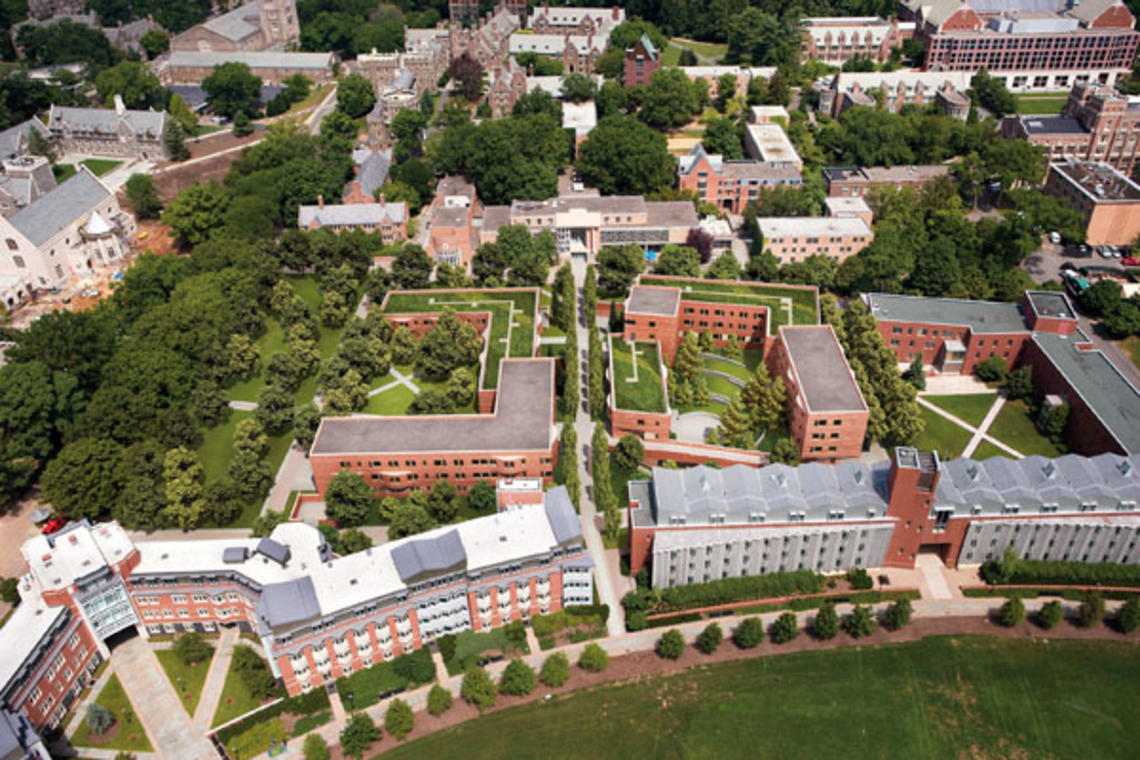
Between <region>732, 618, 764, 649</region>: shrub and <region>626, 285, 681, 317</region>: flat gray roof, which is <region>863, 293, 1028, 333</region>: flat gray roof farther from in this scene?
<region>732, 618, 764, 649</region>: shrub

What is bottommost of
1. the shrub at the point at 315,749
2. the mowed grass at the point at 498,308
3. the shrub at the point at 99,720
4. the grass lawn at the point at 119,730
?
the grass lawn at the point at 119,730

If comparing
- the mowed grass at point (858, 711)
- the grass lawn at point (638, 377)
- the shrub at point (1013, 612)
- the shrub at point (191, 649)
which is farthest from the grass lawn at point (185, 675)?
the shrub at point (1013, 612)

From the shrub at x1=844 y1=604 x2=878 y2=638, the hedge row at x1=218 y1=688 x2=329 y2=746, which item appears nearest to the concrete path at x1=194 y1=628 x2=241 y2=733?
the hedge row at x1=218 y1=688 x2=329 y2=746

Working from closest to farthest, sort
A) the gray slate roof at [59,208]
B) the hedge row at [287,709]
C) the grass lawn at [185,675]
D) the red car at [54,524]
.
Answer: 1. the hedge row at [287,709]
2. the grass lawn at [185,675]
3. the red car at [54,524]
4. the gray slate roof at [59,208]

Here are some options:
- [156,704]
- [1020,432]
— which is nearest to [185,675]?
[156,704]

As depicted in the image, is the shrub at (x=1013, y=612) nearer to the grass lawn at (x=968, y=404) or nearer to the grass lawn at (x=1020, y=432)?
the grass lawn at (x=1020, y=432)

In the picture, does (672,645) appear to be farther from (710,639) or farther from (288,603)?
(288,603)
